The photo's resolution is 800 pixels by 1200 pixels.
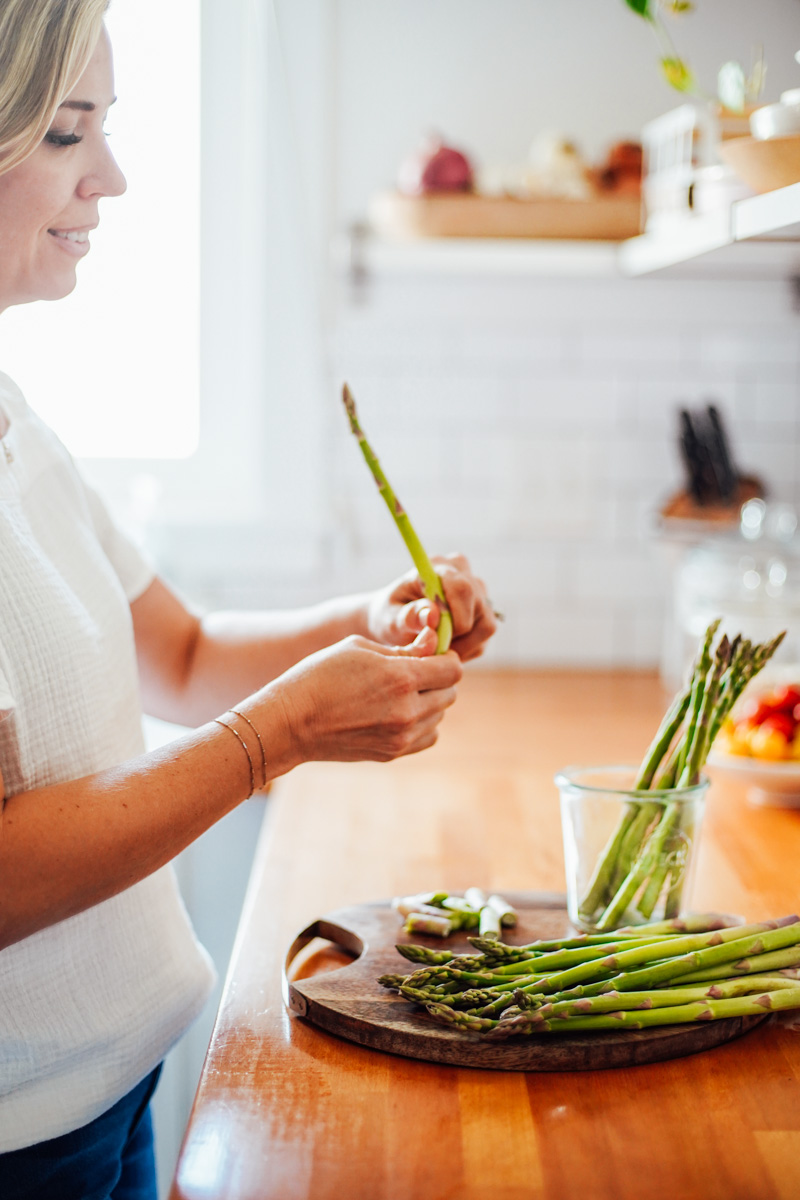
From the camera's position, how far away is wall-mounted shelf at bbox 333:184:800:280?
1.52m

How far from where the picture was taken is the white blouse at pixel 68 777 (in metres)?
0.95

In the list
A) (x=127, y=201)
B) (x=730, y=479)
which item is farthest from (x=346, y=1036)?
(x=127, y=201)

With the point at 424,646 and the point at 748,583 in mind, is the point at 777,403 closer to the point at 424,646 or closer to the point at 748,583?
the point at 748,583

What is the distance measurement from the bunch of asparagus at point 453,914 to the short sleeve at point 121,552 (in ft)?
1.49

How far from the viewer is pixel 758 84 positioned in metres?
1.40

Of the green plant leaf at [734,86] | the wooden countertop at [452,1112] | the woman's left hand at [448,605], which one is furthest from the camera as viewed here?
the green plant leaf at [734,86]

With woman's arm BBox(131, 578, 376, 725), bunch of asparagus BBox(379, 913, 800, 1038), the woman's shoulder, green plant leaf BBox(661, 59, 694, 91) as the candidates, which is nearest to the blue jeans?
bunch of asparagus BBox(379, 913, 800, 1038)

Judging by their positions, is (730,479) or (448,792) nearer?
(448,792)

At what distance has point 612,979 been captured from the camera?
37.0 inches

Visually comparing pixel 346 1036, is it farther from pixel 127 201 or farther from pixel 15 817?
pixel 127 201

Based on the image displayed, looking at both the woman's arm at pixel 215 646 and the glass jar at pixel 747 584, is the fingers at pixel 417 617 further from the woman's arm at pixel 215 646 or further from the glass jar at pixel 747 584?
the glass jar at pixel 747 584

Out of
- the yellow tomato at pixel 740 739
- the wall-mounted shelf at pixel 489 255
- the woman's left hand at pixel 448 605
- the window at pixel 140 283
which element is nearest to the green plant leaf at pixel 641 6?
the woman's left hand at pixel 448 605

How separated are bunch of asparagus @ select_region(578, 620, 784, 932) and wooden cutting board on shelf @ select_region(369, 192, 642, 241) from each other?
3.65 feet

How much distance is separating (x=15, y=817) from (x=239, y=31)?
2038mm
